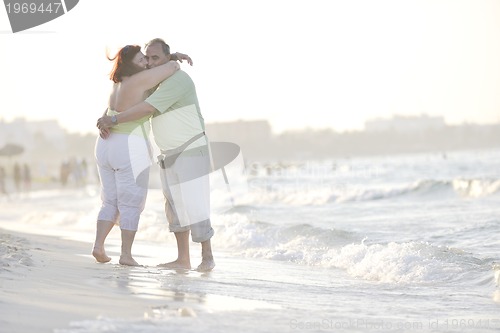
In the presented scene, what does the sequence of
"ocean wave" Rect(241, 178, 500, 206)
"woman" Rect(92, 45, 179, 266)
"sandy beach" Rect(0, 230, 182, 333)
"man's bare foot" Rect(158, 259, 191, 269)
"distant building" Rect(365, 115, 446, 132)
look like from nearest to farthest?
1. "sandy beach" Rect(0, 230, 182, 333)
2. "woman" Rect(92, 45, 179, 266)
3. "man's bare foot" Rect(158, 259, 191, 269)
4. "ocean wave" Rect(241, 178, 500, 206)
5. "distant building" Rect(365, 115, 446, 132)

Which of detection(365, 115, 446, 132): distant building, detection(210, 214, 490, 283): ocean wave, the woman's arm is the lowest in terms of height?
detection(365, 115, 446, 132): distant building

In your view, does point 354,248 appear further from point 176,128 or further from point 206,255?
point 176,128

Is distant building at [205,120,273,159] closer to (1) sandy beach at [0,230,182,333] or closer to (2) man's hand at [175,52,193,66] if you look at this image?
(2) man's hand at [175,52,193,66]

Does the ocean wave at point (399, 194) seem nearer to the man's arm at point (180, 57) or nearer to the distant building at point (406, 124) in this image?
the man's arm at point (180, 57)

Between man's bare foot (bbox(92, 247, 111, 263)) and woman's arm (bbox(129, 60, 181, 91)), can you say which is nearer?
woman's arm (bbox(129, 60, 181, 91))

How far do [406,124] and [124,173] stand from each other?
188688mm

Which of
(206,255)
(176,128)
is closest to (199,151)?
(176,128)

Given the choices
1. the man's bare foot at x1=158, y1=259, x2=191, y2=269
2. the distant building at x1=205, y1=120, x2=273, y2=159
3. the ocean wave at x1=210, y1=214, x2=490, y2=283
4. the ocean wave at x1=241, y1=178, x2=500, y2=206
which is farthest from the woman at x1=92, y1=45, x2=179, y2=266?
the distant building at x1=205, y1=120, x2=273, y2=159

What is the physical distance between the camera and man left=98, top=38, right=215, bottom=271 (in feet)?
19.2

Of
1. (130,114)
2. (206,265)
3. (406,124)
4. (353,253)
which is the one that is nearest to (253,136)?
(406,124)

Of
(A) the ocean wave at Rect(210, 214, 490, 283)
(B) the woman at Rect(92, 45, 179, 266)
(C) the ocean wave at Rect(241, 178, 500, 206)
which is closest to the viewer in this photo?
(B) the woman at Rect(92, 45, 179, 266)

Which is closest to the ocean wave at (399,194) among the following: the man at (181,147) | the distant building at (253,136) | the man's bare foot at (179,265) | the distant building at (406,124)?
the man's bare foot at (179,265)

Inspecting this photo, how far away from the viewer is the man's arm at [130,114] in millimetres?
5734

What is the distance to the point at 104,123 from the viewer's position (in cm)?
577
